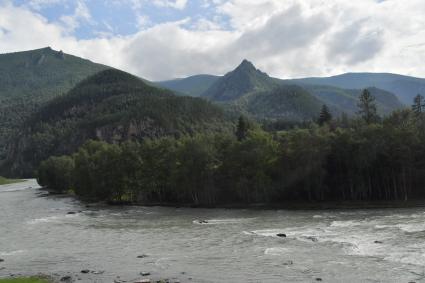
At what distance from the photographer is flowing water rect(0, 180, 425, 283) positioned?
47.6 meters

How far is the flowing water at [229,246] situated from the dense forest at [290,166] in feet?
56.7

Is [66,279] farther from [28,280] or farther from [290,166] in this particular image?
[290,166]

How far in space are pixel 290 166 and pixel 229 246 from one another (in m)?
60.7

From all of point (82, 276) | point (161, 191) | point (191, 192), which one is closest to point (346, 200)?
point (191, 192)

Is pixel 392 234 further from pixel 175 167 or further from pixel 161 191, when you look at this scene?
pixel 161 191

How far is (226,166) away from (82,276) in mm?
81704

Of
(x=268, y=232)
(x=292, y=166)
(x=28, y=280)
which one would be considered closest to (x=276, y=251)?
(x=268, y=232)

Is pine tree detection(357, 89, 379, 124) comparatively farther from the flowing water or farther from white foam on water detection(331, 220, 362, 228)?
white foam on water detection(331, 220, 362, 228)

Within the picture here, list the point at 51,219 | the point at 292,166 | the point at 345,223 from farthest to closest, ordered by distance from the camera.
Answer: the point at 292,166
the point at 51,219
the point at 345,223

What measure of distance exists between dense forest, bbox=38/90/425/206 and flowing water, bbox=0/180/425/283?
1728 cm

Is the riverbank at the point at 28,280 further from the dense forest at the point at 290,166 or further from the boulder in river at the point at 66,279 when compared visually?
the dense forest at the point at 290,166

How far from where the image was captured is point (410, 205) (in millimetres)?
99688

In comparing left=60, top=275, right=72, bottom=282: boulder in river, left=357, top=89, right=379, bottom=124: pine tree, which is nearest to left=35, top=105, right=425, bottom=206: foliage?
left=357, top=89, right=379, bottom=124: pine tree

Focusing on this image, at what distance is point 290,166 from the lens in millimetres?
121312
